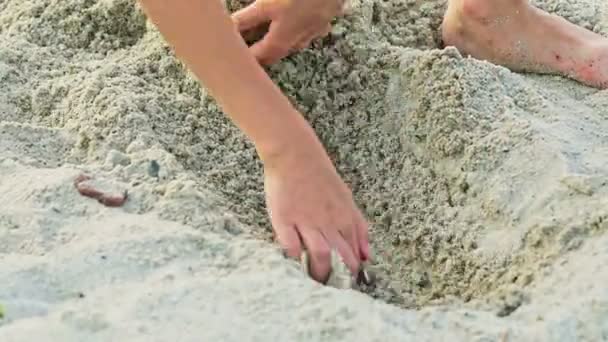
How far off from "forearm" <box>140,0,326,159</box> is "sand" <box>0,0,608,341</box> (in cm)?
11

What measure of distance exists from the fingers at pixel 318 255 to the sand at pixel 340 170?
0.06m

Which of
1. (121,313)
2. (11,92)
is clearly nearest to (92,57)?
(11,92)

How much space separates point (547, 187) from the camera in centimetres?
132

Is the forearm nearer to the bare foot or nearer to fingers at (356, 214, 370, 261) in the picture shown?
fingers at (356, 214, 370, 261)

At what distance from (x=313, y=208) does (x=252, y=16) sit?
418 millimetres

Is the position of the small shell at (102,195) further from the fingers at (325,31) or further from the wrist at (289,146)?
the fingers at (325,31)

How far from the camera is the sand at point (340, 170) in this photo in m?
1.05

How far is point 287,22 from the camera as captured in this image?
5.09ft

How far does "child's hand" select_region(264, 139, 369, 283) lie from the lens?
1276 mm

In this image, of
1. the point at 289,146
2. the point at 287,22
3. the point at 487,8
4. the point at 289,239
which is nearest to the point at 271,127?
the point at 289,146

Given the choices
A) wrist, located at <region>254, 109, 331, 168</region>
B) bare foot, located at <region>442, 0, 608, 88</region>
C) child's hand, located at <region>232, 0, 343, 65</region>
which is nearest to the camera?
wrist, located at <region>254, 109, 331, 168</region>

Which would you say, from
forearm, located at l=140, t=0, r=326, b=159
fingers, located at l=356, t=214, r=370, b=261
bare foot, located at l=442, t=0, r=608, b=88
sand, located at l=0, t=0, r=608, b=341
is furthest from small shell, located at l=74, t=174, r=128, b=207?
bare foot, located at l=442, t=0, r=608, b=88

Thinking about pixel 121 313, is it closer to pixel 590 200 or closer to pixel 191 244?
pixel 191 244

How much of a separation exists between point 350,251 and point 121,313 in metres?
0.35
